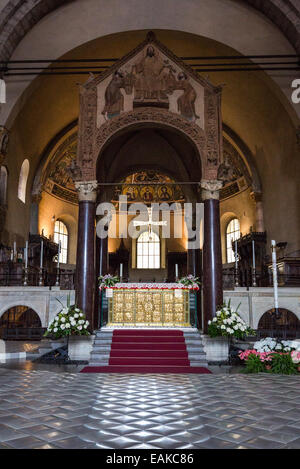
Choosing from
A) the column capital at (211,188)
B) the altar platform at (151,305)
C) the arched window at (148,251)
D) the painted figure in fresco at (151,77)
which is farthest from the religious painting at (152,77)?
the arched window at (148,251)

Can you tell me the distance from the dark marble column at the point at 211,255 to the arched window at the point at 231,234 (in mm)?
12356

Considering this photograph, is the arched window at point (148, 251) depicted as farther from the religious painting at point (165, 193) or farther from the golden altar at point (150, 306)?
the golden altar at point (150, 306)

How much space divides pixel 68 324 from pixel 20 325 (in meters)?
6.72

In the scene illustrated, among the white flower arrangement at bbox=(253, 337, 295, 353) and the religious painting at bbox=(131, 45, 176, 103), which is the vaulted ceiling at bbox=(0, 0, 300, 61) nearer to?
the religious painting at bbox=(131, 45, 176, 103)

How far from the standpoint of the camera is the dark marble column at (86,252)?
11.8 m

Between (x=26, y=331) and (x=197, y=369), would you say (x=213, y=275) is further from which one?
(x=26, y=331)

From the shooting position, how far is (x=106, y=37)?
18672 mm

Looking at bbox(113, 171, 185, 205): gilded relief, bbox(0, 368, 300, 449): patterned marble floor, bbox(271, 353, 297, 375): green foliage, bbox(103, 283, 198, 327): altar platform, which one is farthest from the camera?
bbox(113, 171, 185, 205): gilded relief

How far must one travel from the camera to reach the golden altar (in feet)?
42.7

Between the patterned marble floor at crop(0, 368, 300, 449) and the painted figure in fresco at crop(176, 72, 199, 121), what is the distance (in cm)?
882

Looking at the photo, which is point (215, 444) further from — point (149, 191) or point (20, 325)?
point (149, 191)

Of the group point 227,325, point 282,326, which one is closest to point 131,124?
point 227,325

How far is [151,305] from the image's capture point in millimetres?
13125

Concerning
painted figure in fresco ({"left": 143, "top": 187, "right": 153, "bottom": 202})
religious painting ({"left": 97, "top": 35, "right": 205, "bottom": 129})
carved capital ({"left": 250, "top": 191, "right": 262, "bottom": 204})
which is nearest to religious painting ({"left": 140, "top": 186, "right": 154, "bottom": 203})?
painted figure in fresco ({"left": 143, "top": 187, "right": 153, "bottom": 202})
